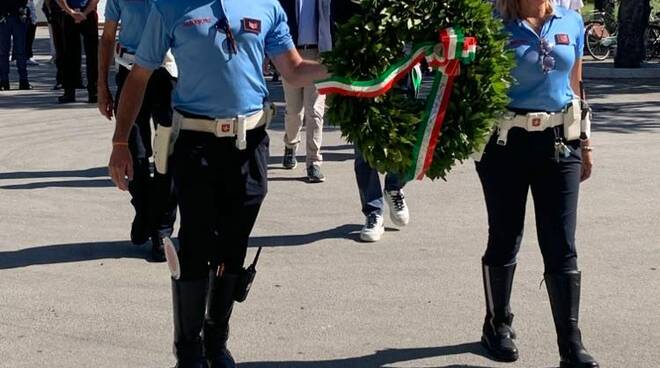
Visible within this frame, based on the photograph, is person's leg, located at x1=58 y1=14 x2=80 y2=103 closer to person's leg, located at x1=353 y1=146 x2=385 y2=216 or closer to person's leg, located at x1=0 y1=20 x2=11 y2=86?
person's leg, located at x1=0 y1=20 x2=11 y2=86

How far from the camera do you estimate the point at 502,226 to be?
5922 mm

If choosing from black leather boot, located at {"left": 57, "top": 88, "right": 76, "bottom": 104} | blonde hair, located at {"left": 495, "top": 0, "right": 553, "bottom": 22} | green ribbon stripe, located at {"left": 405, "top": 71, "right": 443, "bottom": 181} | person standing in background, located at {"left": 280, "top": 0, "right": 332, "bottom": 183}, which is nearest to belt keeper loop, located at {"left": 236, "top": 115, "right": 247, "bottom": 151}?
green ribbon stripe, located at {"left": 405, "top": 71, "right": 443, "bottom": 181}

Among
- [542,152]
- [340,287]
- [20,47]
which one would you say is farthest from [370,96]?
[20,47]

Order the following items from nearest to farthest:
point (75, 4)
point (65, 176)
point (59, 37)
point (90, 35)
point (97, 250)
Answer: point (97, 250) < point (65, 176) < point (75, 4) < point (90, 35) < point (59, 37)

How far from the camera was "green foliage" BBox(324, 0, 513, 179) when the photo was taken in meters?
5.22

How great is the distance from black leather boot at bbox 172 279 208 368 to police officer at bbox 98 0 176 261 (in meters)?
2.15

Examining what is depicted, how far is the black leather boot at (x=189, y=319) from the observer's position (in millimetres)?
5586

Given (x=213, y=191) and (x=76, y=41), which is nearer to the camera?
(x=213, y=191)

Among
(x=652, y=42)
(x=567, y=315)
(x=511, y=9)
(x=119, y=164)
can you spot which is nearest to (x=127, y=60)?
(x=119, y=164)

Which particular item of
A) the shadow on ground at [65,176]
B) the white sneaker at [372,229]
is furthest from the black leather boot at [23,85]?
the white sneaker at [372,229]

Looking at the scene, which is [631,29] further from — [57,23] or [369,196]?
[369,196]

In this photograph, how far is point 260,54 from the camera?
554 cm

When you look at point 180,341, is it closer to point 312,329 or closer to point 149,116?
point 312,329

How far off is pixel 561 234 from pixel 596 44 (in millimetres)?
19170
